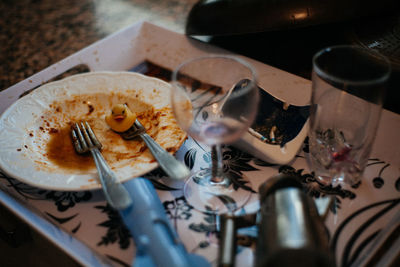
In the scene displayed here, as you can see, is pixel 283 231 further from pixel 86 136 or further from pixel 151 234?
pixel 86 136

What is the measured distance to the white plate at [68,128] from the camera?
0.46 metres

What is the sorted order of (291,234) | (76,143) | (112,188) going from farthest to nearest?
(76,143) → (112,188) → (291,234)

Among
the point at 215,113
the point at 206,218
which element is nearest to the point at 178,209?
the point at 206,218

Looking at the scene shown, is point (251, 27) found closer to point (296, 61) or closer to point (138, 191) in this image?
point (296, 61)

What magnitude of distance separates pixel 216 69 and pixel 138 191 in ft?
0.62

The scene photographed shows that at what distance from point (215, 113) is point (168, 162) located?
11 centimetres

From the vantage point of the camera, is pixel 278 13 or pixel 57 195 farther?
pixel 278 13

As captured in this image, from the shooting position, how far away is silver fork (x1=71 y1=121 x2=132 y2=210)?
41 centimetres

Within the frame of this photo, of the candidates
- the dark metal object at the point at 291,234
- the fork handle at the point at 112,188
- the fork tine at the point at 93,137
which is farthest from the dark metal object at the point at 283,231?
the fork tine at the point at 93,137

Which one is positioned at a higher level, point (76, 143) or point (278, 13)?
point (278, 13)

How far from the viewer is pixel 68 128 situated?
58cm

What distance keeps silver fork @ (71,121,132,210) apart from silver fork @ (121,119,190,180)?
0.05m

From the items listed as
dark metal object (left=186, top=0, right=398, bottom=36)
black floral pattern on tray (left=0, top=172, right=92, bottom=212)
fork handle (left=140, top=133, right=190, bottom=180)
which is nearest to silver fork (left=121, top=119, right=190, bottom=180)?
fork handle (left=140, top=133, right=190, bottom=180)

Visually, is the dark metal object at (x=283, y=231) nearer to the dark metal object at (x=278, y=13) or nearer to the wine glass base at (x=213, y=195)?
the wine glass base at (x=213, y=195)
